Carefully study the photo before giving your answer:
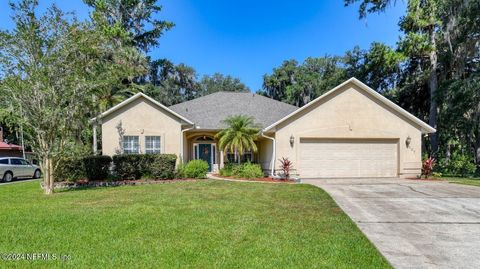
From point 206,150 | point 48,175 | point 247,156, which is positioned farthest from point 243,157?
point 48,175

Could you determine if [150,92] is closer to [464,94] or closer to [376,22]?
[376,22]

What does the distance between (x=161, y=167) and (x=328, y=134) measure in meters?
8.63

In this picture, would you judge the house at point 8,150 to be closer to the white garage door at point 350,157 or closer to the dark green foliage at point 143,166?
the dark green foliage at point 143,166

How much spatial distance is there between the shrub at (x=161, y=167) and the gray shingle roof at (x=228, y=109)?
3479mm

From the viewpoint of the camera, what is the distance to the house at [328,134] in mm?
15828

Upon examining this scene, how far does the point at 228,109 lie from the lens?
20594mm

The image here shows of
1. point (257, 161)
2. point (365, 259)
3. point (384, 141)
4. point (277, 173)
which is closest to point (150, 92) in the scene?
point (257, 161)

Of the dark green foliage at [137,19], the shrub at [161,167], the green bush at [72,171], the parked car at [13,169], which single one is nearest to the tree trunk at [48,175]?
the green bush at [72,171]

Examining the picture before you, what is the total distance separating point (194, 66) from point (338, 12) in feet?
80.5

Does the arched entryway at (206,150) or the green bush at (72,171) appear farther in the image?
the arched entryway at (206,150)

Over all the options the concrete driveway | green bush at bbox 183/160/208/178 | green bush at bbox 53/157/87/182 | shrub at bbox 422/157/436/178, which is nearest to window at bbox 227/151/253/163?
green bush at bbox 183/160/208/178

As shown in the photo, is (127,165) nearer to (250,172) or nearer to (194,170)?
(194,170)

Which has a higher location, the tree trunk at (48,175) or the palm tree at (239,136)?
the palm tree at (239,136)

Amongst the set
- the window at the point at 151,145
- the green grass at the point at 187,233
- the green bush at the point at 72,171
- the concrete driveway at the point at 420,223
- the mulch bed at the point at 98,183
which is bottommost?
the mulch bed at the point at 98,183
